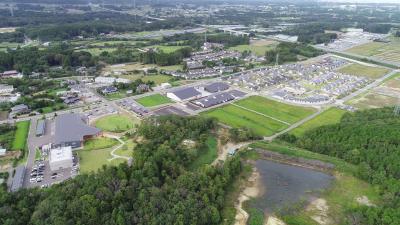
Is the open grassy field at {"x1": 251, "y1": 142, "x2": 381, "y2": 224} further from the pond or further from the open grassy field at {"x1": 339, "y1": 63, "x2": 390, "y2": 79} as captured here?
the open grassy field at {"x1": 339, "y1": 63, "x2": 390, "y2": 79}

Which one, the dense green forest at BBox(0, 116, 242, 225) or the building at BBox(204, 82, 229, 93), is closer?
the dense green forest at BBox(0, 116, 242, 225)

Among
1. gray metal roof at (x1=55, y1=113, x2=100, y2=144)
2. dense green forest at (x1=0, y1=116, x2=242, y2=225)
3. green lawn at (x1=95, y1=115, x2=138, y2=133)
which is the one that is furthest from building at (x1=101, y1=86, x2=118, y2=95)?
dense green forest at (x1=0, y1=116, x2=242, y2=225)

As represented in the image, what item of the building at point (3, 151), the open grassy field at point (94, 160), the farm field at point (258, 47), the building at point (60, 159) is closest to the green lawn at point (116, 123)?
the open grassy field at point (94, 160)

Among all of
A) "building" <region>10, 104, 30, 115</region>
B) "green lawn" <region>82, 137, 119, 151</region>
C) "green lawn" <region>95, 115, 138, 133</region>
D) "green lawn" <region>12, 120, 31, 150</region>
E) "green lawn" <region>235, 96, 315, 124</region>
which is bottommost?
"green lawn" <region>82, 137, 119, 151</region>

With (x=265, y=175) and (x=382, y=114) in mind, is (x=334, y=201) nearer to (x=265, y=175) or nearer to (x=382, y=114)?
(x=265, y=175)

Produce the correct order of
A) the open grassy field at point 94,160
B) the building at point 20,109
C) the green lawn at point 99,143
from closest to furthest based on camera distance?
the open grassy field at point 94,160, the green lawn at point 99,143, the building at point 20,109

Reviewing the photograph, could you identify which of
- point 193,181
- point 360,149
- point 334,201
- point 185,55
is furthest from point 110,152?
point 185,55

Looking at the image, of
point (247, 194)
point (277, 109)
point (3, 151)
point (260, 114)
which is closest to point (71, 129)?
Result: point (3, 151)

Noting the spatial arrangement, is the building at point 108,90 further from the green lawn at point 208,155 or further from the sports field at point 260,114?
the green lawn at point 208,155
